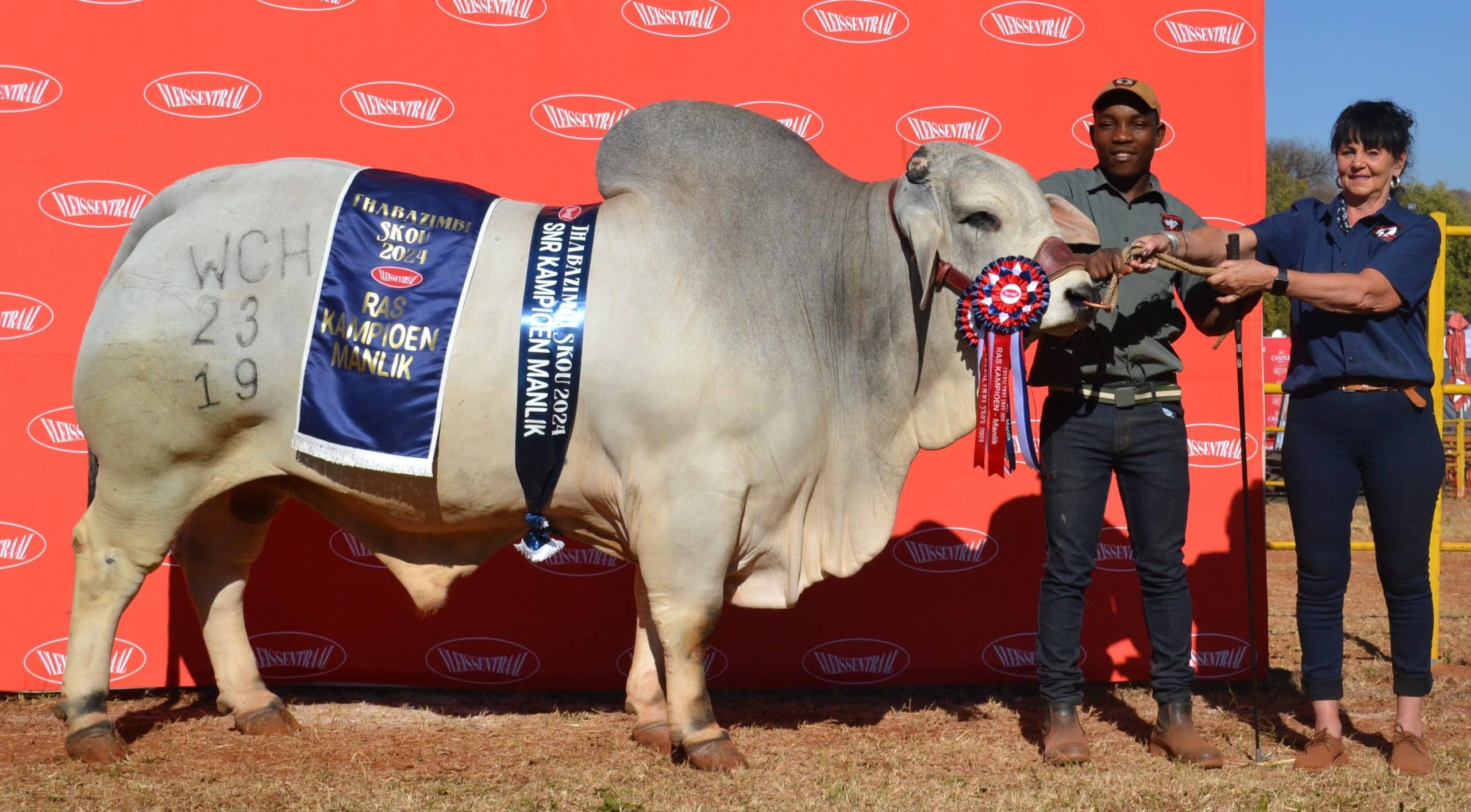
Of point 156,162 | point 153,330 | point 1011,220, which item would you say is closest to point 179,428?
point 153,330

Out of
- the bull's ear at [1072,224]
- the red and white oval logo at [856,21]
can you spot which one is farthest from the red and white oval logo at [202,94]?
the bull's ear at [1072,224]

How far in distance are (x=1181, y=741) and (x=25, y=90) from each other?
532cm

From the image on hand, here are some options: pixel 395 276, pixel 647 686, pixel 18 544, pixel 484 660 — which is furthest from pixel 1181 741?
pixel 18 544

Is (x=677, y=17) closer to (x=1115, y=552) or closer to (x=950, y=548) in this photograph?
(x=950, y=548)

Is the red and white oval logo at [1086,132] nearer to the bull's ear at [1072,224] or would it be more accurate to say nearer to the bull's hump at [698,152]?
the bull's ear at [1072,224]

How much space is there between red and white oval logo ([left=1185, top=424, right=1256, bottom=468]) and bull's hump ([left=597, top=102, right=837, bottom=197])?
236cm

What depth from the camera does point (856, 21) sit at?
5.49 metres

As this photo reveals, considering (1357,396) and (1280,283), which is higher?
(1280,283)

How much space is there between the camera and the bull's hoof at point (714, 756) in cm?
410

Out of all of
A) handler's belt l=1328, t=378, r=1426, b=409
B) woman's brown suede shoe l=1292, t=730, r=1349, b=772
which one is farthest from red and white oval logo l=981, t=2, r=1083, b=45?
woman's brown suede shoe l=1292, t=730, r=1349, b=772

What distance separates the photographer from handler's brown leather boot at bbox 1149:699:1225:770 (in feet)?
13.8

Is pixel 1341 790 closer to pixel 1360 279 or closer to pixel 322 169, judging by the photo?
pixel 1360 279

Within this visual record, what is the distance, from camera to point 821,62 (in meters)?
5.48

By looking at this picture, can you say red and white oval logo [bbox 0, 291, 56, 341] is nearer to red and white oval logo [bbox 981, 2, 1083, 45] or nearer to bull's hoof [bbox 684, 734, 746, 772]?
bull's hoof [bbox 684, 734, 746, 772]
